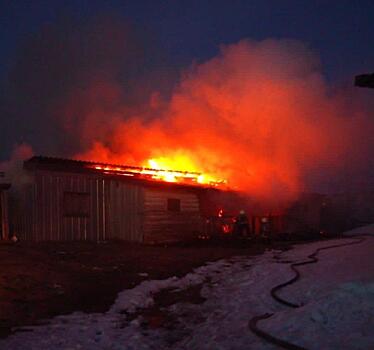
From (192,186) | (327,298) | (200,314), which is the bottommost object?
(200,314)

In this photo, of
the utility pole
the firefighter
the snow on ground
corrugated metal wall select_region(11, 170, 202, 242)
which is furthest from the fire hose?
the firefighter

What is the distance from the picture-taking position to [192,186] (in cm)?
2309

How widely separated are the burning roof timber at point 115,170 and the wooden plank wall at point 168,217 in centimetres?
64

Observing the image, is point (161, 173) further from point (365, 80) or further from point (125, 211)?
point (365, 80)

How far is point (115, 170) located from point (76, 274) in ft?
39.9

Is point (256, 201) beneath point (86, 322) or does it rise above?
above

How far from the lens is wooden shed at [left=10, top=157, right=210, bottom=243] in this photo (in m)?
19.8

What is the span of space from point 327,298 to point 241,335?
1.23 metres

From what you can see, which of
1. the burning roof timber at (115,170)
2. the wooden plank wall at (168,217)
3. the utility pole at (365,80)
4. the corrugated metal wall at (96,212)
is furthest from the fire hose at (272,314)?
the burning roof timber at (115,170)

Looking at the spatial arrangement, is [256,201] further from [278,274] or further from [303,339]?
[303,339]

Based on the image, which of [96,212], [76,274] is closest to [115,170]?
[96,212]

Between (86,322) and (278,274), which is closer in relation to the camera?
(86,322)

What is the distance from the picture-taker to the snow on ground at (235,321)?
538 centimetres

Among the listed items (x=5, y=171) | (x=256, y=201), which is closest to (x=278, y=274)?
(x=5, y=171)
